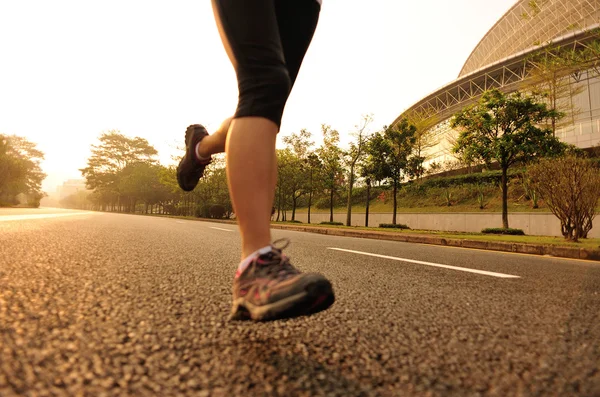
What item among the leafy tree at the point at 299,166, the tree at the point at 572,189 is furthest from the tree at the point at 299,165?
the tree at the point at 572,189

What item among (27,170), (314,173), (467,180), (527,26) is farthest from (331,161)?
(27,170)

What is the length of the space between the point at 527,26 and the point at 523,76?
69.0 ft

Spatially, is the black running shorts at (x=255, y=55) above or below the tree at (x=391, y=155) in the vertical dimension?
below

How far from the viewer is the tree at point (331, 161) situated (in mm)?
27586

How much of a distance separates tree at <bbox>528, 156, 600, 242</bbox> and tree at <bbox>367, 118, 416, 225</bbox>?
458 inches

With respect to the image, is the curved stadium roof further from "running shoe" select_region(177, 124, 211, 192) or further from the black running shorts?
the black running shorts

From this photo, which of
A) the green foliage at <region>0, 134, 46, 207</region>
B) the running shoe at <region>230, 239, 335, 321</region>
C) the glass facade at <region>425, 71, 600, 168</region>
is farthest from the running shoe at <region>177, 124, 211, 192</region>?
the green foliage at <region>0, 134, 46, 207</region>

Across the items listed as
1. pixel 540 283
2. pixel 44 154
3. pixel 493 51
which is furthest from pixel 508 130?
pixel 44 154

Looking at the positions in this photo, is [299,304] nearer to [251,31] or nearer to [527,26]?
[251,31]

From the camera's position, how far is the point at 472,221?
845 inches

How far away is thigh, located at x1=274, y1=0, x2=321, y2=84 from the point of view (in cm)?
182

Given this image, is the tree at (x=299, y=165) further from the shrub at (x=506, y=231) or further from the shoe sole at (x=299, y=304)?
the shoe sole at (x=299, y=304)

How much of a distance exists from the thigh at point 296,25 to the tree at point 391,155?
20180mm

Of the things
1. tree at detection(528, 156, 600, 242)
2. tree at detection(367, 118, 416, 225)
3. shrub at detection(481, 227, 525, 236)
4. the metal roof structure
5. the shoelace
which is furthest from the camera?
the metal roof structure
